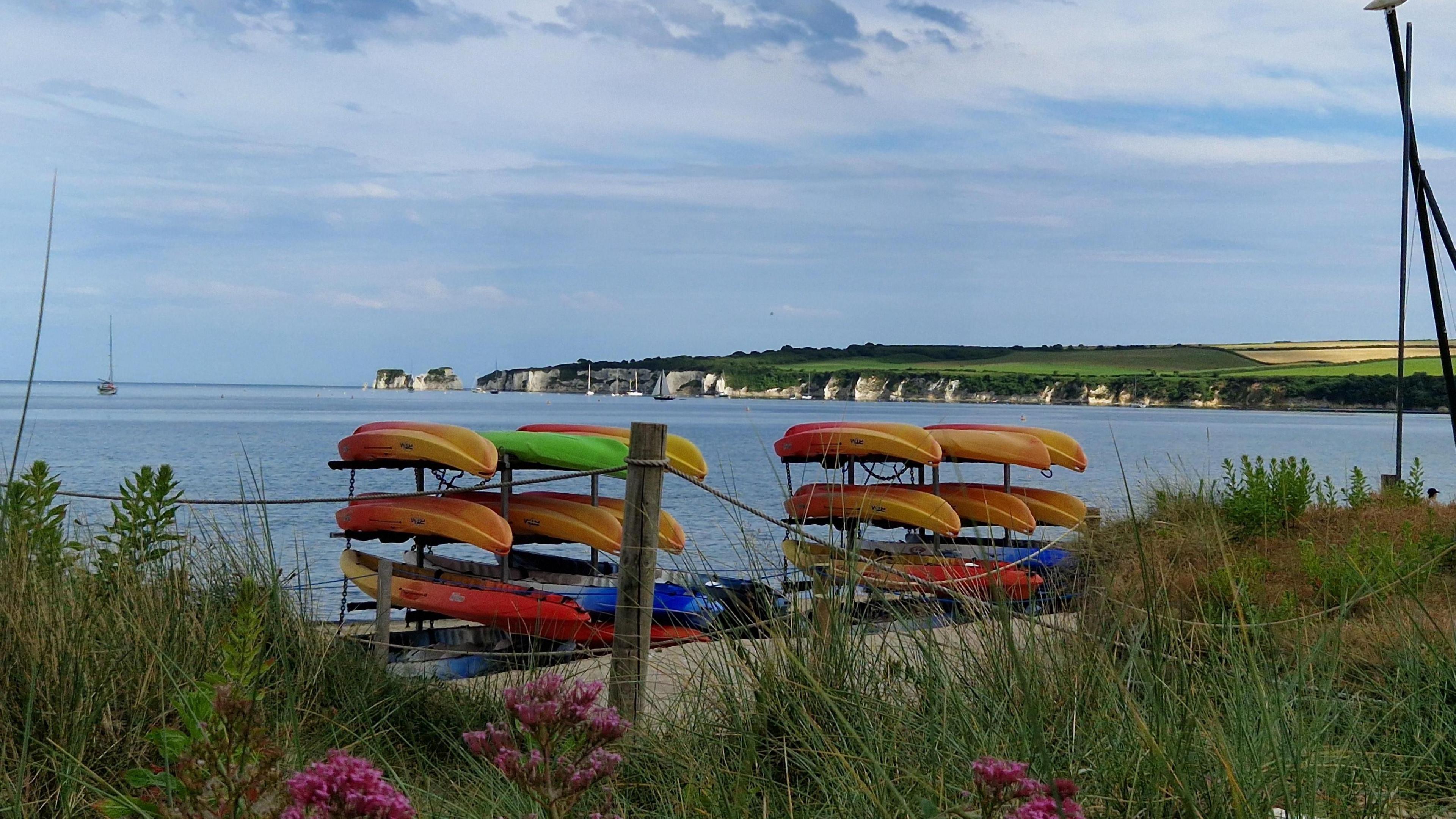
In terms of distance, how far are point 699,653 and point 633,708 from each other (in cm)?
83

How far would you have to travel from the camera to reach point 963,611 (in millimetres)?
4117

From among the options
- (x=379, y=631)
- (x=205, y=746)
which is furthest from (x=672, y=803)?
(x=379, y=631)

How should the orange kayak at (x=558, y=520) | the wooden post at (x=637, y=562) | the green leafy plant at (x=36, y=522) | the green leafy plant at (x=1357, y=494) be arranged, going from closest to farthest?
the green leafy plant at (x=36, y=522), the wooden post at (x=637, y=562), the orange kayak at (x=558, y=520), the green leafy plant at (x=1357, y=494)

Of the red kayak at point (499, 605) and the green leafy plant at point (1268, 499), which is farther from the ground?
the green leafy plant at point (1268, 499)

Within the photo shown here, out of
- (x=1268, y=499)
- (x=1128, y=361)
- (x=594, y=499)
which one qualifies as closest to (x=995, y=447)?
(x=1268, y=499)

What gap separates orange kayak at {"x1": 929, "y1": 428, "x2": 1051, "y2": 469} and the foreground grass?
6.69m

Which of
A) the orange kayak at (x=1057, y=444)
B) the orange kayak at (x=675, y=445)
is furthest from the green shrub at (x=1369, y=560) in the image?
the orange kayak at (x=675, y=445)

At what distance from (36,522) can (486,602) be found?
15.0 ft

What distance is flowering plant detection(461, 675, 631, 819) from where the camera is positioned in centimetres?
229

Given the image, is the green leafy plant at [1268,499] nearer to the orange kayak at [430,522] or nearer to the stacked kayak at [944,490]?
the stacked kayak at [944,490]

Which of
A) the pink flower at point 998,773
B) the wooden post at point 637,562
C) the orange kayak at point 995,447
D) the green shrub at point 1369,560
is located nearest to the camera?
the pink flower at point 998,773

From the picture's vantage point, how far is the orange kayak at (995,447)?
11938 mm

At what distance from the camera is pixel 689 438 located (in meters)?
64.2

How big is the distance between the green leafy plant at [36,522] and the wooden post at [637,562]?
2.22 m
